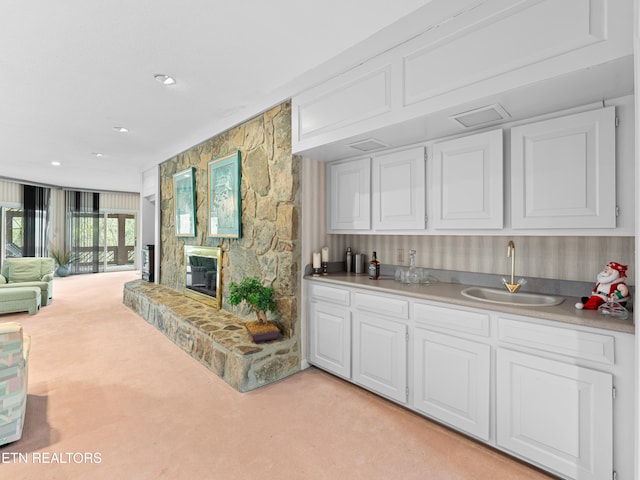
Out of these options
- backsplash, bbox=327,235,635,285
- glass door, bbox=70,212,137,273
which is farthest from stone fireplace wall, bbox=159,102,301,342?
glass door, bbox=70,212,137,273

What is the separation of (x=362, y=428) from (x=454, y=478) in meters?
0.61

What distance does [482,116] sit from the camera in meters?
1.94

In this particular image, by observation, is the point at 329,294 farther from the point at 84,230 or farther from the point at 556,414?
the point at 84,230

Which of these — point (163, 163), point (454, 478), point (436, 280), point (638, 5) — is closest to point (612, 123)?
point (638, 5)

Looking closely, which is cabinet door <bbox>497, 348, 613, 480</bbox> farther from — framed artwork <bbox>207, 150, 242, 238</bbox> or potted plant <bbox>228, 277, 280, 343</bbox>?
framed artwork <bbox>207, 150, 242, 238</bbox>

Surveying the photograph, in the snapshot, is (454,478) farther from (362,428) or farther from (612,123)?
(612,123)

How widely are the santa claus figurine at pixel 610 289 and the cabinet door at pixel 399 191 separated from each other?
1.07 m

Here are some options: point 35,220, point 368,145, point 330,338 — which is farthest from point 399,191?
point 35,220

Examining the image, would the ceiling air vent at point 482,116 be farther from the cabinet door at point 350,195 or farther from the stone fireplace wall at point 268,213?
the stone fireplace wall at point 268,213

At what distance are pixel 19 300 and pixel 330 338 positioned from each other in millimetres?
5158

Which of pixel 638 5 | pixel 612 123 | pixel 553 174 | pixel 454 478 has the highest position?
pixel 638 5

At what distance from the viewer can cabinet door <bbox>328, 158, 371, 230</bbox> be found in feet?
9.29

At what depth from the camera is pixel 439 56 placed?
6.10 feet

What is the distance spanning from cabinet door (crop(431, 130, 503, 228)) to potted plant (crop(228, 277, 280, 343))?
5.23 ft
